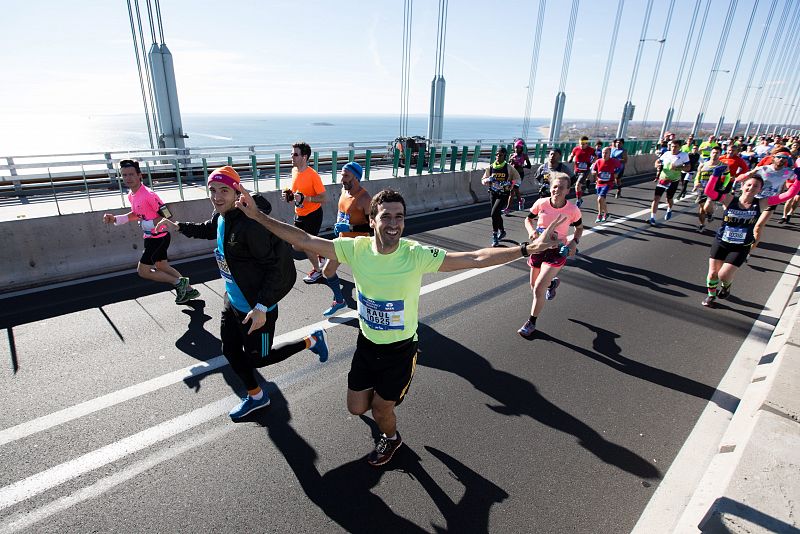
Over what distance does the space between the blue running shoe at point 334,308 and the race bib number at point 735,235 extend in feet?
18.6

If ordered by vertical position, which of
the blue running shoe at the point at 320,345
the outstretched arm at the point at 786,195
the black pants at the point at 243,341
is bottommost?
the blue running shoe at the point at 320,345

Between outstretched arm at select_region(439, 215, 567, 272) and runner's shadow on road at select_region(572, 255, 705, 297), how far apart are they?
5.45 meters

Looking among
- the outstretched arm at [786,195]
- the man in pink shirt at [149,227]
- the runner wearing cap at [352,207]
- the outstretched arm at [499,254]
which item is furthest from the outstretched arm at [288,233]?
the outstretched arm at [786,195]

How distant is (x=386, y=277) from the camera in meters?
2.73

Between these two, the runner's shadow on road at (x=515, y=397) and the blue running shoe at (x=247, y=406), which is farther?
the blue running shoe at (x=247, y=406)

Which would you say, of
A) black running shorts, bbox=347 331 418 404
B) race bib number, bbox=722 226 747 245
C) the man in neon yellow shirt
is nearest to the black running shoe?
the man in neon yellow shirt

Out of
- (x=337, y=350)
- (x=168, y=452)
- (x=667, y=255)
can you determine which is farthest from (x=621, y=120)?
(x=168, y=452)

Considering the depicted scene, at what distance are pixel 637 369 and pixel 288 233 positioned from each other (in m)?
4.06

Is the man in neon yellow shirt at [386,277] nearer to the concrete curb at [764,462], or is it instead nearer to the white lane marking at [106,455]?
the white lane marking at [106,455]

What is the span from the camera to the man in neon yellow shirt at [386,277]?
2.74m

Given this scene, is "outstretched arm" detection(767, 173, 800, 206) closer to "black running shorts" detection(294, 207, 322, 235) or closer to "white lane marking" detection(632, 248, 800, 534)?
"white lane marking" detection(632, 248, 800, 534)

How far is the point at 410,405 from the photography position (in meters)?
3.91

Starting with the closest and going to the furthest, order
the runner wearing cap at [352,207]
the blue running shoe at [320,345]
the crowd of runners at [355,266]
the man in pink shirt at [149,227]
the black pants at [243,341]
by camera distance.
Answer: the crowd of runners at [355,266]
the black pants at [243,341]
the blue running shoe at [320,345]
the man in pink shirt at [149,227]
the runner wearing cap at [352,207]

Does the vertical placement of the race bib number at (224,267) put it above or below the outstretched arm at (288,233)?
below
